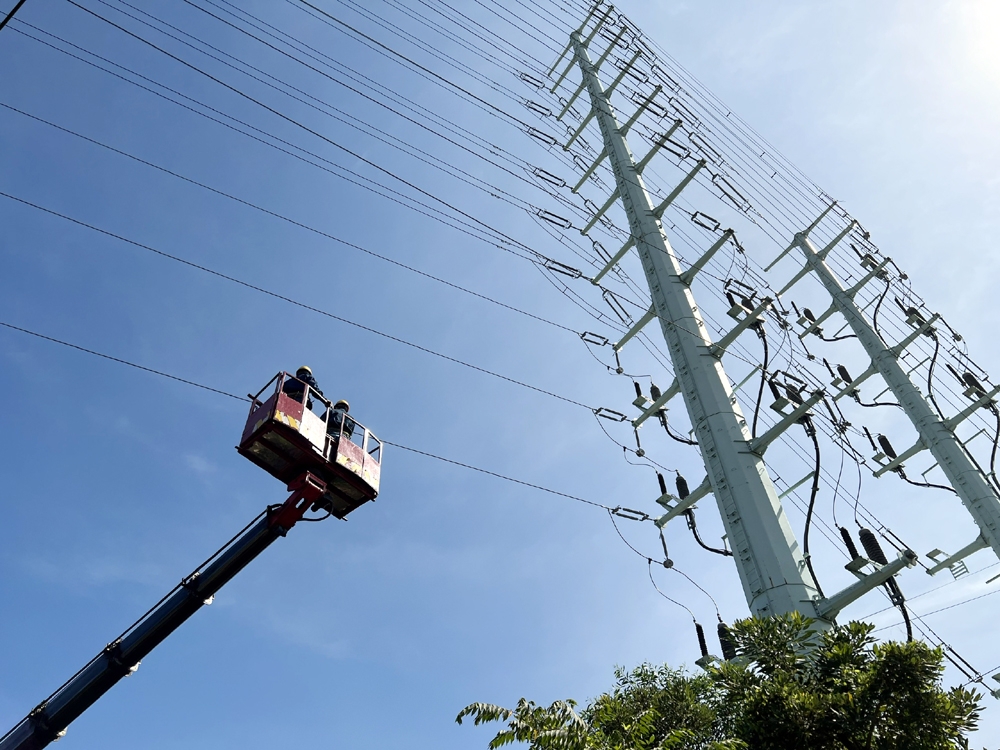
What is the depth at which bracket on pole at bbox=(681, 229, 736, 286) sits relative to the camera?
18.5 metres

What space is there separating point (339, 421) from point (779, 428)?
941cm

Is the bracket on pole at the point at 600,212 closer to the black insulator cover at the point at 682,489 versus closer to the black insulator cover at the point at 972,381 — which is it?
the black insulator cover at the point at 682,489

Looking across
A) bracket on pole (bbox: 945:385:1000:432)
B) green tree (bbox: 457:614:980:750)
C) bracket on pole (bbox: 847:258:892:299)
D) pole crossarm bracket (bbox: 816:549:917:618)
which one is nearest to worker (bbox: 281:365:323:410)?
green tree (bbox: 457:614:980:750)

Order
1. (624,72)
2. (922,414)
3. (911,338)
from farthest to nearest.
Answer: (911,338)
(922,414)
(624,72)

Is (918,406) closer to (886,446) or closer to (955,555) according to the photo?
(886,446)

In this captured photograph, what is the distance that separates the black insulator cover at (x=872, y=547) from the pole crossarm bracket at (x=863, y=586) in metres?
0.62

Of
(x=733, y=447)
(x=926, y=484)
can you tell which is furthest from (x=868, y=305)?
(x=733, y=447)

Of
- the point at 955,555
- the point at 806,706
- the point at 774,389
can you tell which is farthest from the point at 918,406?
the point at 806,706

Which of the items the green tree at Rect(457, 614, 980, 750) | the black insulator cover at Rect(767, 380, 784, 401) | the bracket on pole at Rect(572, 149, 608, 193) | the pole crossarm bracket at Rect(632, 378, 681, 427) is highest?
the bracket on pole at Rect(572, 149, 608, 193)

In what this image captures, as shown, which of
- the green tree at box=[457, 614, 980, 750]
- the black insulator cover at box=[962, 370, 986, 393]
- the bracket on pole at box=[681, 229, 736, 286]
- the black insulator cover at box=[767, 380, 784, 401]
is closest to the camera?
the green tree at box=[457, 614, 980, 750]

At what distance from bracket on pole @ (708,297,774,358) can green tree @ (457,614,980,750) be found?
8.43 metres

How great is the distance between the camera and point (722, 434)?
52.2ft

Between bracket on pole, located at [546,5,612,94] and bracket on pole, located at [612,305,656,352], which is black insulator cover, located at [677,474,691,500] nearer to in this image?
bracket on pole, located at [612,305,656,352]

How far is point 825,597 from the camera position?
538 inches
